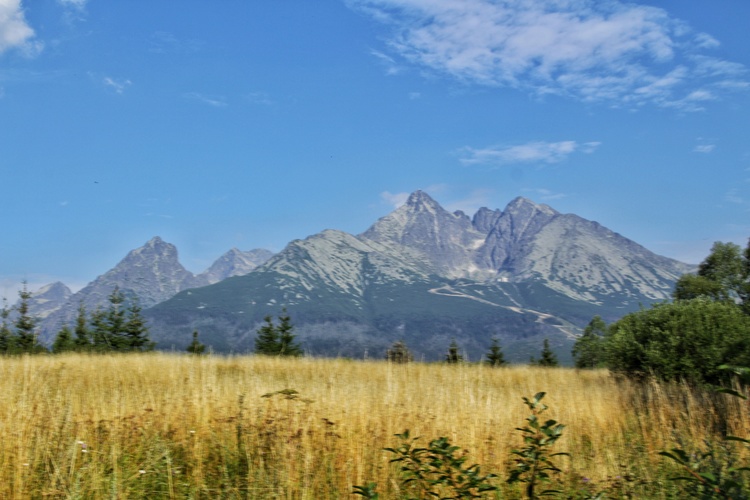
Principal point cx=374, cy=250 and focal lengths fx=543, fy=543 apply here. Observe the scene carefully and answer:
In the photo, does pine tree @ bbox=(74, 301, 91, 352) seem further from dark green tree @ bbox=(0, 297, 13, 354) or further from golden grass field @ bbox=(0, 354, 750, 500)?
golden grass field @ bbox=(0, 354, 750, 500)

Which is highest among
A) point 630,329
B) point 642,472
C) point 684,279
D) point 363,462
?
point 684,279

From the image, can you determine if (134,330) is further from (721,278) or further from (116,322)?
(721,278)

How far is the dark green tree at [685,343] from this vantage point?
46.1 ft

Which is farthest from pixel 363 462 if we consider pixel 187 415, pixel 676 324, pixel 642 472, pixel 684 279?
pixel 684 279

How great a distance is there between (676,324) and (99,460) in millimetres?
14337

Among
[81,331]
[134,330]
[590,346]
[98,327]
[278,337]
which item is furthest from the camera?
[590,346]

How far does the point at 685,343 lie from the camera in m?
14.6

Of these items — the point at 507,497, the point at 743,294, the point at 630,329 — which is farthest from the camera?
the point at 743,294

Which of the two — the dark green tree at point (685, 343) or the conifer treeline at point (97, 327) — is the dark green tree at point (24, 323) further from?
the dark green tree at point (685, 343)

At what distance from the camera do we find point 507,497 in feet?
19.7

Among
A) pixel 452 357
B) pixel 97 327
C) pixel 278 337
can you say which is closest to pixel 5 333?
pixel 97 327

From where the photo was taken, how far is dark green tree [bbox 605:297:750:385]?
14055mm

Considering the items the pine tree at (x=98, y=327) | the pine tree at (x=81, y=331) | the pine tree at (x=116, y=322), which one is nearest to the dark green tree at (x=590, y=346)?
the pine tree at (x=116, y=322)

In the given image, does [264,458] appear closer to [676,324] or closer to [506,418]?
[506,418]
